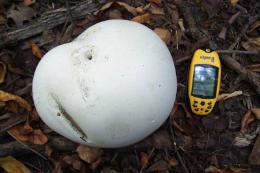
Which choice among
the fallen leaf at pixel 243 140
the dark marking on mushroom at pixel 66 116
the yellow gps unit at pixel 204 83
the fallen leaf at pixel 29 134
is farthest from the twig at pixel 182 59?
the fallen leaf at pixel 29 134

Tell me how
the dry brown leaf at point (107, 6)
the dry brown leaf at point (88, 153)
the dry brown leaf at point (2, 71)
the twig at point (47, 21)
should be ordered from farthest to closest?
the dry brown leaf at point (107, 6), the twig at point (47, 21), the dry brown leaf at point (2, 71), the dry brown leaf at point (88, 153)

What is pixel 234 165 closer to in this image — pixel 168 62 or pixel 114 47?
pixel 168 62

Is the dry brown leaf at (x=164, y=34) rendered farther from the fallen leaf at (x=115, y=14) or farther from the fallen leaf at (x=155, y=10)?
the fallen leaf at (x=115, y=14)

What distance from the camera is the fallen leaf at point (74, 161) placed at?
2.55m

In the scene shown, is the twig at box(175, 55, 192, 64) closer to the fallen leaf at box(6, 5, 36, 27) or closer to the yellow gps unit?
the yellow gps unit

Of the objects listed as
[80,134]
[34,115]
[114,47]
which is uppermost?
[114,47]

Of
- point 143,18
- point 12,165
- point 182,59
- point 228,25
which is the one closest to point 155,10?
point 143,18

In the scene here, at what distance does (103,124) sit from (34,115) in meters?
0.77

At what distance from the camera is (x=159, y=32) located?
2943 millimetres

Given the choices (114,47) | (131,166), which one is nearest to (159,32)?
(114,47)

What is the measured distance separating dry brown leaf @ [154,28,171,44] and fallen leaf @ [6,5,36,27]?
3.28 feet

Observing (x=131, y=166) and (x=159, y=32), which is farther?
(x=159, y=32)

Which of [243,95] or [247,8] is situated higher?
[247,8]

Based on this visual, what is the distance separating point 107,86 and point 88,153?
26.6 inches
